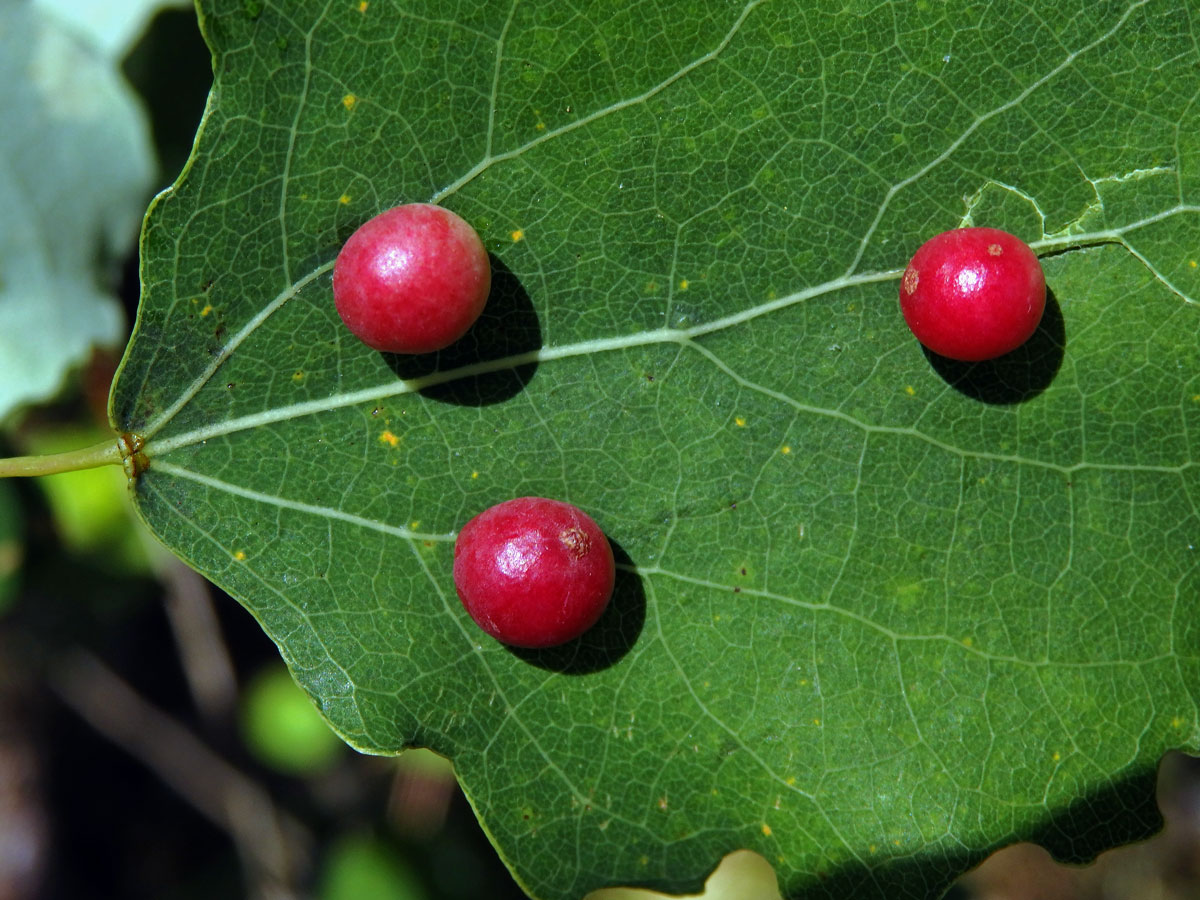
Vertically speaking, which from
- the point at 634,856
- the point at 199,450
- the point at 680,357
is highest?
the point at 199,450

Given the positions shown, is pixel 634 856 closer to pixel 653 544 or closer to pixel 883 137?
pixel 653 544

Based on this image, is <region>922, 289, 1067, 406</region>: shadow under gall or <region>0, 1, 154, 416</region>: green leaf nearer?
<region>922, 289, 1067, 406</region>: shadow under gall

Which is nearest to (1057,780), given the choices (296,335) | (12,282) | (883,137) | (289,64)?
(883,137)

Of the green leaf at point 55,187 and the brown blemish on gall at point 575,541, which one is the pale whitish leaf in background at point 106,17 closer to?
the green leaf at point 55,187

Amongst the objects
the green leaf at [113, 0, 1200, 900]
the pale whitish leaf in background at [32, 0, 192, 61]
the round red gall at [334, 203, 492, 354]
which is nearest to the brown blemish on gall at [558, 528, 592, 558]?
the green leaf at [113, 0, 1200, 900]

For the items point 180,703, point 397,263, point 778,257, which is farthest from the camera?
point 180,703

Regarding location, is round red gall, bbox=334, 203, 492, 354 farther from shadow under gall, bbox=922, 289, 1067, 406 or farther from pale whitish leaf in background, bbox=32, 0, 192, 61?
pale whitish leaf in background, bbox=32, 0, 192, 61

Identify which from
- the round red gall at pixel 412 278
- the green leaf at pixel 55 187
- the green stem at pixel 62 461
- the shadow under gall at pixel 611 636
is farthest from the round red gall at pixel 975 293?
the green leaf at pixel 55 187
